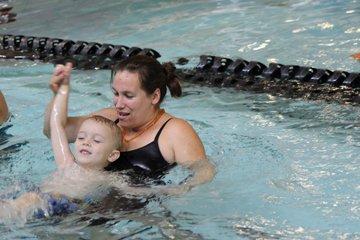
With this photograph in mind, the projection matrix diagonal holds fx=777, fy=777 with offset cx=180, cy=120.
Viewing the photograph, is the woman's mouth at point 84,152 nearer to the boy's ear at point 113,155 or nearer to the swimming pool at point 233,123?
the boy's ear at point 113,155

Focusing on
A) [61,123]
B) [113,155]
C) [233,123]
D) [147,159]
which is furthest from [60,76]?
[233,123]

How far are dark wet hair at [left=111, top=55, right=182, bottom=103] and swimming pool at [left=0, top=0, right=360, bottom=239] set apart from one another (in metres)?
0.49

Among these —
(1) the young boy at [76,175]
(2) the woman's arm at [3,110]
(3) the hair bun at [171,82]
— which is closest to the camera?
(1) the young boy at [76,175]

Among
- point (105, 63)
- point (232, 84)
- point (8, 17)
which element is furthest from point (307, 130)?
point (8, 17)

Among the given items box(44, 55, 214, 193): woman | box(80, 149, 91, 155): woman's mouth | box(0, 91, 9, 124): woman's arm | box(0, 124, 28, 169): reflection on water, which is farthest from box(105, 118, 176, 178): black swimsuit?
box(0, 91, 9, 124): woman's arm

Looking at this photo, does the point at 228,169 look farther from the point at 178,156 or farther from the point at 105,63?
the point at 105,63

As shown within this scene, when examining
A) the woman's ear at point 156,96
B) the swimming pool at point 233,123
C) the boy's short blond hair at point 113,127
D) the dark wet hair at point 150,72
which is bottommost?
the swimming pool at point 233,123

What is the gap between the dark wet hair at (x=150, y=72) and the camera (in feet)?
13.6

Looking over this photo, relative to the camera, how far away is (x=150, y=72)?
415 cm

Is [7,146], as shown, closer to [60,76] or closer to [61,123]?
[61,123]

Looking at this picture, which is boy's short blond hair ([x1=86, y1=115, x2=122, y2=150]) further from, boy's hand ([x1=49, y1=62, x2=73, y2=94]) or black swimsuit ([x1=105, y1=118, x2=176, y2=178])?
boy's hand ([x1=49, y1=62, x2=73, y2=94])

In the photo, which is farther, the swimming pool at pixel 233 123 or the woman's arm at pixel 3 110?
the woman's arm at pixel 3 110

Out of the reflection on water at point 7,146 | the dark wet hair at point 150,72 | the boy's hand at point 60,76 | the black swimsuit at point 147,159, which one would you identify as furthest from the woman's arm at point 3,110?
the black swimsuit at point 147,159

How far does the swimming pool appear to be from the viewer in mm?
3768
